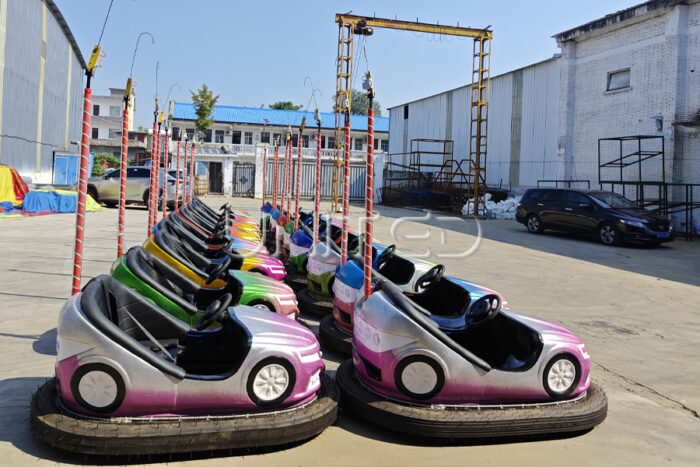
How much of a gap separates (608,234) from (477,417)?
14605 millimetres

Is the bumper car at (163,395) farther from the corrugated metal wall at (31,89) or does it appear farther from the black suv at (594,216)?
the corrugated metal wall at (31,89)

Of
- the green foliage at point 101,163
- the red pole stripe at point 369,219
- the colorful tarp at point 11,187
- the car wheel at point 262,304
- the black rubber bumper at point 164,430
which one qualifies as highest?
the green foliage at point 101,163

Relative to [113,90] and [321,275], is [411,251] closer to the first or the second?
[321,275]

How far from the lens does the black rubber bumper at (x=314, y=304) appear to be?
23.8 feet

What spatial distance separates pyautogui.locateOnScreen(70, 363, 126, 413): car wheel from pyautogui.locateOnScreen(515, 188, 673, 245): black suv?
51.7 ft

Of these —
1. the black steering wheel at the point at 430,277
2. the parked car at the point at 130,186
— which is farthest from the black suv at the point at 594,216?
the parked car at the point at 130,186

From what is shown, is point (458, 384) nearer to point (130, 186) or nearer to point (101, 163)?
point (130, 186)

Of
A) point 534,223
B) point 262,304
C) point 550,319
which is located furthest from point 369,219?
point 534,223

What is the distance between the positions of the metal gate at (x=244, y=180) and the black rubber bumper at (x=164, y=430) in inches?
1466

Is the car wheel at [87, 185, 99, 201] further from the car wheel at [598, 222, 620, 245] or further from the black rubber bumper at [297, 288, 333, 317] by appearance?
the black rubber bumper at [297, 288, 333, 317]

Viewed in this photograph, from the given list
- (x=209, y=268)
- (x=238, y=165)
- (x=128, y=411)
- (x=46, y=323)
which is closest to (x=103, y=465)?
(x=128, y=411)

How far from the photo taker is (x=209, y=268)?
758 centimetres

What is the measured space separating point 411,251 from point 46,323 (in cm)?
924

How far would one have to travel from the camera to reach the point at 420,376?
4062 mm
